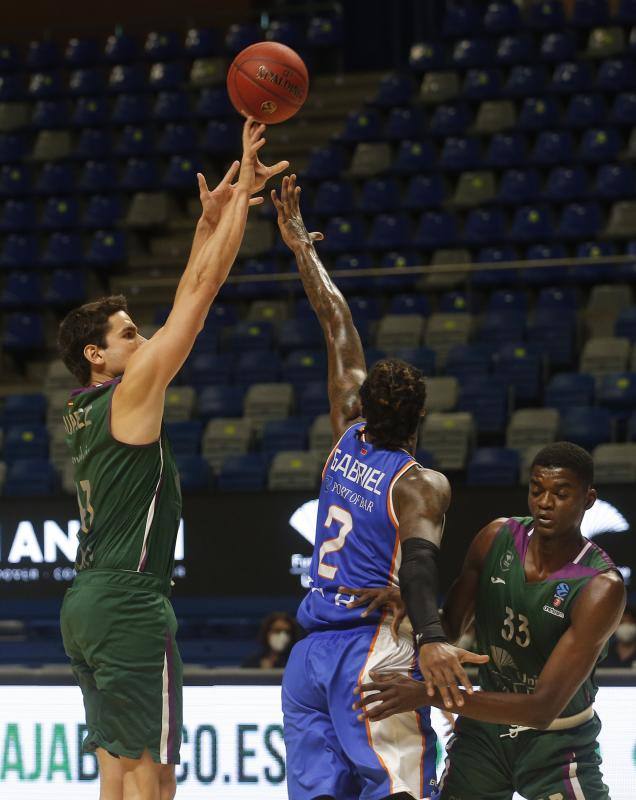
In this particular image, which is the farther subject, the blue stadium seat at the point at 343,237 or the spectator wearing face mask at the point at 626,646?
the blue stadium seat at the point at 343,237

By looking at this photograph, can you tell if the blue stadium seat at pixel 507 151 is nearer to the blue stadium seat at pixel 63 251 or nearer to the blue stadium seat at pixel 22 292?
the blue stadium seat at pixel 63 251

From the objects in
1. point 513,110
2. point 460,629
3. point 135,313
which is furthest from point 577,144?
point 460,629

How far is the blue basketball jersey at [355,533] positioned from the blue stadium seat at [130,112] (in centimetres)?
1325

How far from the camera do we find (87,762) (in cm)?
601

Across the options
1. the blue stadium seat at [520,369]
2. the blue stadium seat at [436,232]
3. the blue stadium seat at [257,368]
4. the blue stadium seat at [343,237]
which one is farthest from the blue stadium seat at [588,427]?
the blue stadium seat at [343,237]

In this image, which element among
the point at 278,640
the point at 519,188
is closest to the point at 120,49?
the point at 519,188

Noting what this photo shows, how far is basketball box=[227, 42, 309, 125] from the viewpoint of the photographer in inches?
211

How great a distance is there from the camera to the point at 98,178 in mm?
16234

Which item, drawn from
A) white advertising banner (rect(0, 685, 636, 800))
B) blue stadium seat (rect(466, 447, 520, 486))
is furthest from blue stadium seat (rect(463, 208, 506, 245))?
white advertising banner (rect(0, 685, 636, 800))

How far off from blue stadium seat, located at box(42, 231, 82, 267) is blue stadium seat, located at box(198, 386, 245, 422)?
3549 mm

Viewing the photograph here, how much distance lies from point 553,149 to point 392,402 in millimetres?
10812

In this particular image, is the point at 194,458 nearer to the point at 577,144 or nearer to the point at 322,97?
the point at 577,144

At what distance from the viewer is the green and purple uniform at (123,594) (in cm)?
432

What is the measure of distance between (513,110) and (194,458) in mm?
6104
